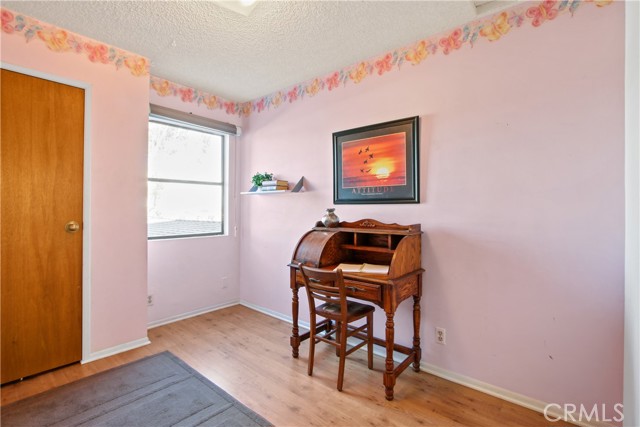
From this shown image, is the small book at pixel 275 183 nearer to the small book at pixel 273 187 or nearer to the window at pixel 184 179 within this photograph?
the small book at pixel 273 187

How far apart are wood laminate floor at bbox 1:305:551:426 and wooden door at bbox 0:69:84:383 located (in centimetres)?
25

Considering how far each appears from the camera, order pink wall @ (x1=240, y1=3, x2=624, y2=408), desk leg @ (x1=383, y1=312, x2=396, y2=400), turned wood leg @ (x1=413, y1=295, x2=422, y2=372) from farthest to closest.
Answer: turned wood leg @ (x1=413, y1=295, x2=422, y2=372) < desk leg @ (x1=383, y1=312, x2=396, y2=400) < pink wall @ (x1=240, y1=3, x2=624, y2=408)

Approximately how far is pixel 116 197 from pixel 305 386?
207 centimetres

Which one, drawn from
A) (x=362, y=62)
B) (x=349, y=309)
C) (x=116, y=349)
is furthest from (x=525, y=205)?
(x=116, y=349)

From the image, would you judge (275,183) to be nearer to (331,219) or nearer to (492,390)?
(331,219)

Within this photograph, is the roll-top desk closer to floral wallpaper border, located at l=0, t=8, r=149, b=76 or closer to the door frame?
the door frame

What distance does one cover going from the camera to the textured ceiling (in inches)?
76.4

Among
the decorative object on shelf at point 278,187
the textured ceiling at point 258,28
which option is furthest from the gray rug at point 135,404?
the textured ceiling at point 258,28

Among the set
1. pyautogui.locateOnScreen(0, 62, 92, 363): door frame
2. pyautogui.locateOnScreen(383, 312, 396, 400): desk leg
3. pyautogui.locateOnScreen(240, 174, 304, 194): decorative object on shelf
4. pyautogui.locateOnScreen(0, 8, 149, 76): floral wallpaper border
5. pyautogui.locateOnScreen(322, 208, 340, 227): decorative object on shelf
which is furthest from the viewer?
pyautogui.locateOnScreen(240, 174, 304, 194): decorative object on shelf

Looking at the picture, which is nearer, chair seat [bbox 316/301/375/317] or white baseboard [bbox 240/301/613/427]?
white baseboard [bbox 240/301/613/427]

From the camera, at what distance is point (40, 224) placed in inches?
85.4

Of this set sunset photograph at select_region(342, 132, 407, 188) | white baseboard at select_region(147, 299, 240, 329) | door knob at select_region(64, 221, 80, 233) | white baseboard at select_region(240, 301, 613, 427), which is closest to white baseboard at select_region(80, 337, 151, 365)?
white baseboard at select_region(147, 299, 240, 329)

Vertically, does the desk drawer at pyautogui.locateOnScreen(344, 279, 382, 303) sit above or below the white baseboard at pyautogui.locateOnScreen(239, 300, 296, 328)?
above

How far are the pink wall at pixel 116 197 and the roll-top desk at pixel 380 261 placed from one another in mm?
1379
